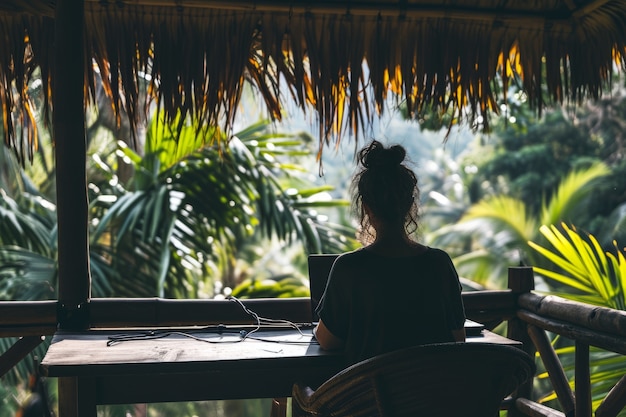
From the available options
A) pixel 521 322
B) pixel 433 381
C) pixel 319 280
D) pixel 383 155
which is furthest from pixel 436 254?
pixel 521 322

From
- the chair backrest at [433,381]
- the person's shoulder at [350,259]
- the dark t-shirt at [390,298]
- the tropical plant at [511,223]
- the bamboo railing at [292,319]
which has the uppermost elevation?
the person's shoulder at [350,259]

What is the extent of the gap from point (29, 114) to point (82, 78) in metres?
0.59

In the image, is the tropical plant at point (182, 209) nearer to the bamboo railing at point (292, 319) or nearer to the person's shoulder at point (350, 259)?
the bamboo railing at point (292, 319)

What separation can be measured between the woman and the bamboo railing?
0.88 meters

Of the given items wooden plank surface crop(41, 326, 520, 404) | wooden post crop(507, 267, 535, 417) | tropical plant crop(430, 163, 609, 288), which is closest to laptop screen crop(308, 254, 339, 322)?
wooden plank surface crop(41, 326, 520, 404)

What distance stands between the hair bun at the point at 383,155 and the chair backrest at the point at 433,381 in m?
0.55

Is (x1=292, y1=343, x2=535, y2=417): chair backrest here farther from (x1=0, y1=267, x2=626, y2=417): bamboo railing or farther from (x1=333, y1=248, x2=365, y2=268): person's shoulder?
(x1=0, y1=267, x2=626, y2=417): bamboo railing

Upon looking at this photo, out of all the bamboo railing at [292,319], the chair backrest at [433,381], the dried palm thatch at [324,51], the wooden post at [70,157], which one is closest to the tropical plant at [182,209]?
the dried palm thatch at [324,51]

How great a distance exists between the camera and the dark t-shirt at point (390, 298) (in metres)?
1.88

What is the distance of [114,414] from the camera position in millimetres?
4805

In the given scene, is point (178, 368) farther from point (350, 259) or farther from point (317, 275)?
point (317, 275)

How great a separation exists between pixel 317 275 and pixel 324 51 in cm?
108

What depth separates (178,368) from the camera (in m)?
1.91

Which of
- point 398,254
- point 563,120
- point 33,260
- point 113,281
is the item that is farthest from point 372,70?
point 563,120
